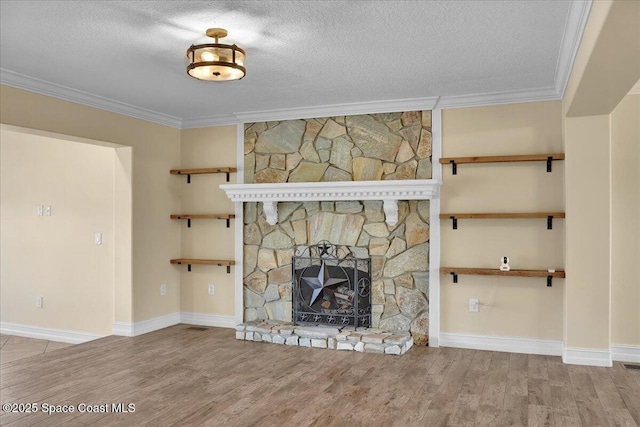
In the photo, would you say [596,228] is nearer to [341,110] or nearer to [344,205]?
[344,205]

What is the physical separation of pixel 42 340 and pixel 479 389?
4.82 metres

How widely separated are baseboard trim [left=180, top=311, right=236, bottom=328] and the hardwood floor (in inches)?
30.9

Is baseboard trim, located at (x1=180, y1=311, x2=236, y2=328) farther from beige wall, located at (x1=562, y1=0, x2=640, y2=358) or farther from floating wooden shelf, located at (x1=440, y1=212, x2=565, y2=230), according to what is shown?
beige wall, located at (x1=562, y1=0, x2=640, y2=358)

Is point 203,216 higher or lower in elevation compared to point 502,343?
higher

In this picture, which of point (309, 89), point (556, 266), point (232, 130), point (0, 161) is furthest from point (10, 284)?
point (556, 266)

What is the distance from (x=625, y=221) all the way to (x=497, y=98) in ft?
4.93

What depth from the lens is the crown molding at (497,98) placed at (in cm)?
449

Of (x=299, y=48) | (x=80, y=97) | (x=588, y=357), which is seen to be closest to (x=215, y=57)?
(x=299, y=48)

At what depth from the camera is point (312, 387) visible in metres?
3.69

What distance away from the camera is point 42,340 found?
5836mm

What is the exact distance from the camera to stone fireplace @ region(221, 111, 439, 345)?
193 inches

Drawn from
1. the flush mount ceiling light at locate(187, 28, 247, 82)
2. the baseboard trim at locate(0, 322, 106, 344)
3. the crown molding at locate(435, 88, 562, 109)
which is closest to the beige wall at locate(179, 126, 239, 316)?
the baseboard trim at locate(0, 322, 106, 344)

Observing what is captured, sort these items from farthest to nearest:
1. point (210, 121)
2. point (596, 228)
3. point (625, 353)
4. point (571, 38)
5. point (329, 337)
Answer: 1. point (210, 121)
2. point (329, 337)
3. point (625, 353)
4. point (596, 228)
5. point (571, 38)

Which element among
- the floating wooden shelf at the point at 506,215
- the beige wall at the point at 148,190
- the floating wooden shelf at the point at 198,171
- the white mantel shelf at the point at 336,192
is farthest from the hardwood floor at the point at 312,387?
the floating wooden shelf at the point at 198,171
